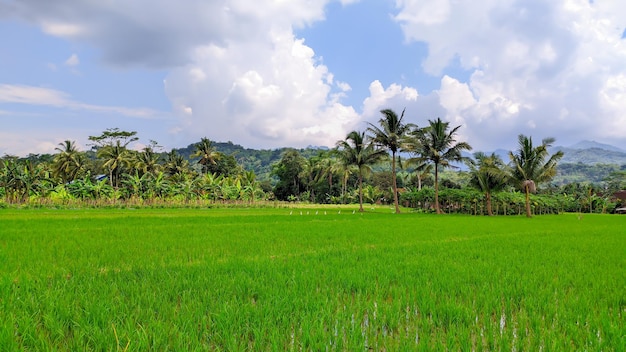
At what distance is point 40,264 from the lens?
5332 millimetres

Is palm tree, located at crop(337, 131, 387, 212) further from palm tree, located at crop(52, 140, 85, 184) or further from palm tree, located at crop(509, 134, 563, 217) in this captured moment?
palm tree, located at crop(52, 140, 85, 184)

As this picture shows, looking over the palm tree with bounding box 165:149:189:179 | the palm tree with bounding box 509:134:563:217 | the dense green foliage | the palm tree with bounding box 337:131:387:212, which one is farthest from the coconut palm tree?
the palm tree with bounding box 509:134:563:217

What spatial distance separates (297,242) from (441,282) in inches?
186

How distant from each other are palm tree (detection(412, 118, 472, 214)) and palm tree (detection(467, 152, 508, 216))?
1.49 meters

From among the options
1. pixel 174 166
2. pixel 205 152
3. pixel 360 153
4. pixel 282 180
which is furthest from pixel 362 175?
pixel 174 166

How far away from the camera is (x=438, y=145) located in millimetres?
25625

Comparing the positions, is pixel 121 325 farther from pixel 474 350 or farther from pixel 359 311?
pixel 474 350

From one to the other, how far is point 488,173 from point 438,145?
4.54 meters

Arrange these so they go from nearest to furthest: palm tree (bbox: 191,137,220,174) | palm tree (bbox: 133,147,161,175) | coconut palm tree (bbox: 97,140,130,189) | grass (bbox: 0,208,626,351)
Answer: grass (bbox: 0,208,626,351)
coconut palm tree (bbox: 97,140,130,189)
palm tree (bbox: 133,147,161,175)
palm tree (bbox: 191,137,220,174)

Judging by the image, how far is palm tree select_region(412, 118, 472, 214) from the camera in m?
25.5

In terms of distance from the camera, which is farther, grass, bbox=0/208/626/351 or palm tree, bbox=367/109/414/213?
palm tree, bbox=367/109/414/213

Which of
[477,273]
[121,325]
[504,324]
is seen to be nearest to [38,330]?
[121,325]

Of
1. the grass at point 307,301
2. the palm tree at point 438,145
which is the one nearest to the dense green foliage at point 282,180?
the palm tree at point 438,145

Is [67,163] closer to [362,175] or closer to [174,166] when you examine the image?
[174,166]
